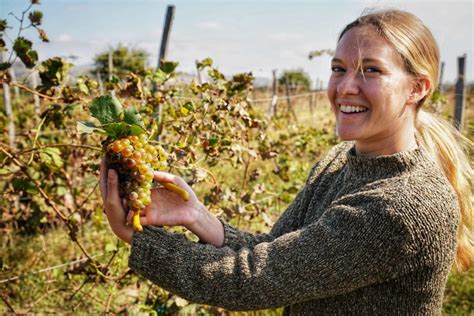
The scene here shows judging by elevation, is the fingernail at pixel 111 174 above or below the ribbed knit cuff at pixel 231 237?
above

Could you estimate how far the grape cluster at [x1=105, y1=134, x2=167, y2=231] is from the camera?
101 cm

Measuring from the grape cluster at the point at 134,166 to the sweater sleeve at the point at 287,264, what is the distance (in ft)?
0.39

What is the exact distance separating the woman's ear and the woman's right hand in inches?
27.5

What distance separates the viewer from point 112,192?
107 centimetres

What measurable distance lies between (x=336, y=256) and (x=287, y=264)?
0.12 m

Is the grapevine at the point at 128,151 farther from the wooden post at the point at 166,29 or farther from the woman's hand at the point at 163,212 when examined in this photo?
the wooden post at the point at 166,29

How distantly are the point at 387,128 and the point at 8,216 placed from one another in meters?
3.19

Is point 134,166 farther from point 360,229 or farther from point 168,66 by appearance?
point 168,66

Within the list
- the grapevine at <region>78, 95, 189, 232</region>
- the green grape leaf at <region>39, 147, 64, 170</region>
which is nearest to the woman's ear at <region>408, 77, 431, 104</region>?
the grapevine at <region>78, 95, 189, 232</region>

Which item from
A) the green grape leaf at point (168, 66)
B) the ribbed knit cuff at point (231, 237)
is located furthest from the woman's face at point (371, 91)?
the green grape leaf at point (168, 66)

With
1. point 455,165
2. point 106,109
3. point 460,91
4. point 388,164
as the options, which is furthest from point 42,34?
point 460,91

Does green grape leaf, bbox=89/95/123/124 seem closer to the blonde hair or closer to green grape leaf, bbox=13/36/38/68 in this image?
the blonde hair

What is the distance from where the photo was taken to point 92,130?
1.07 meters

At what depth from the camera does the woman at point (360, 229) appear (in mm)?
1103
